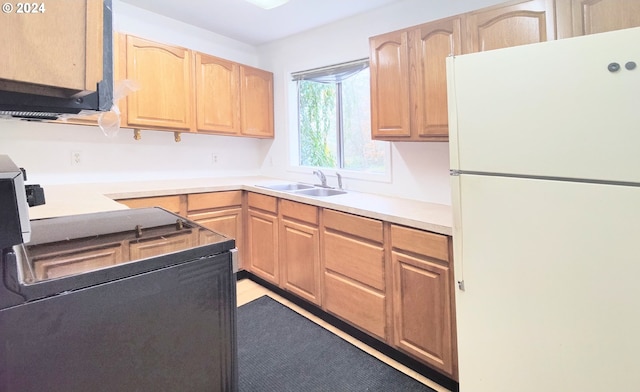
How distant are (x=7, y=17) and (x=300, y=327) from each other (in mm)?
2229

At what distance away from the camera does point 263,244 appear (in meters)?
2.92

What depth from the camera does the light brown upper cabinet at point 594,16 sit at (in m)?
1.39

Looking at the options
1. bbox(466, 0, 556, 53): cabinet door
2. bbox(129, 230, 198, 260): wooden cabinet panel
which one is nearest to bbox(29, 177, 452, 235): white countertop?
bbox(129, 230, 198, 260): wooden cabinet panel

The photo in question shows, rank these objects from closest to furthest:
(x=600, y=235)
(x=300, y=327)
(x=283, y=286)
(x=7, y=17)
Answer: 1. (x=7, y=17)
2. (x=600, y=235)
3. (x=300, y=327)
4. (x=283, y=286)

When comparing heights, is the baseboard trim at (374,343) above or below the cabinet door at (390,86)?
below

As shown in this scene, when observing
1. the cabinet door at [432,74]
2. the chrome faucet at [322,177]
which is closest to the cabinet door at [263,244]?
the chrome faucet at [322,177]

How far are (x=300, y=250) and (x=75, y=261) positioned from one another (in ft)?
5.97

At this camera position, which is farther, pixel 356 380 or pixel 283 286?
pixel 283 286

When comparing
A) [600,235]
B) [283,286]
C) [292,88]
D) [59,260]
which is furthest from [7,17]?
[292,88]

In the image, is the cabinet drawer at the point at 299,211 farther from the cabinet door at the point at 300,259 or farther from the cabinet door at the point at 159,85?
the cabinet door at the point at 159,85

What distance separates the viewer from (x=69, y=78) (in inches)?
20.8

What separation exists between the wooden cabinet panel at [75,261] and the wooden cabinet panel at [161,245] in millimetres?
36

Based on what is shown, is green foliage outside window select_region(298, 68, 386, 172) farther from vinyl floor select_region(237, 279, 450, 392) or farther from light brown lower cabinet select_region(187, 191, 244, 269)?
vinyl floor select_region(237, 279, 450, 392)

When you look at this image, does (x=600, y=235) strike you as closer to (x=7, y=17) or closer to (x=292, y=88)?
(x=7, y=17)
